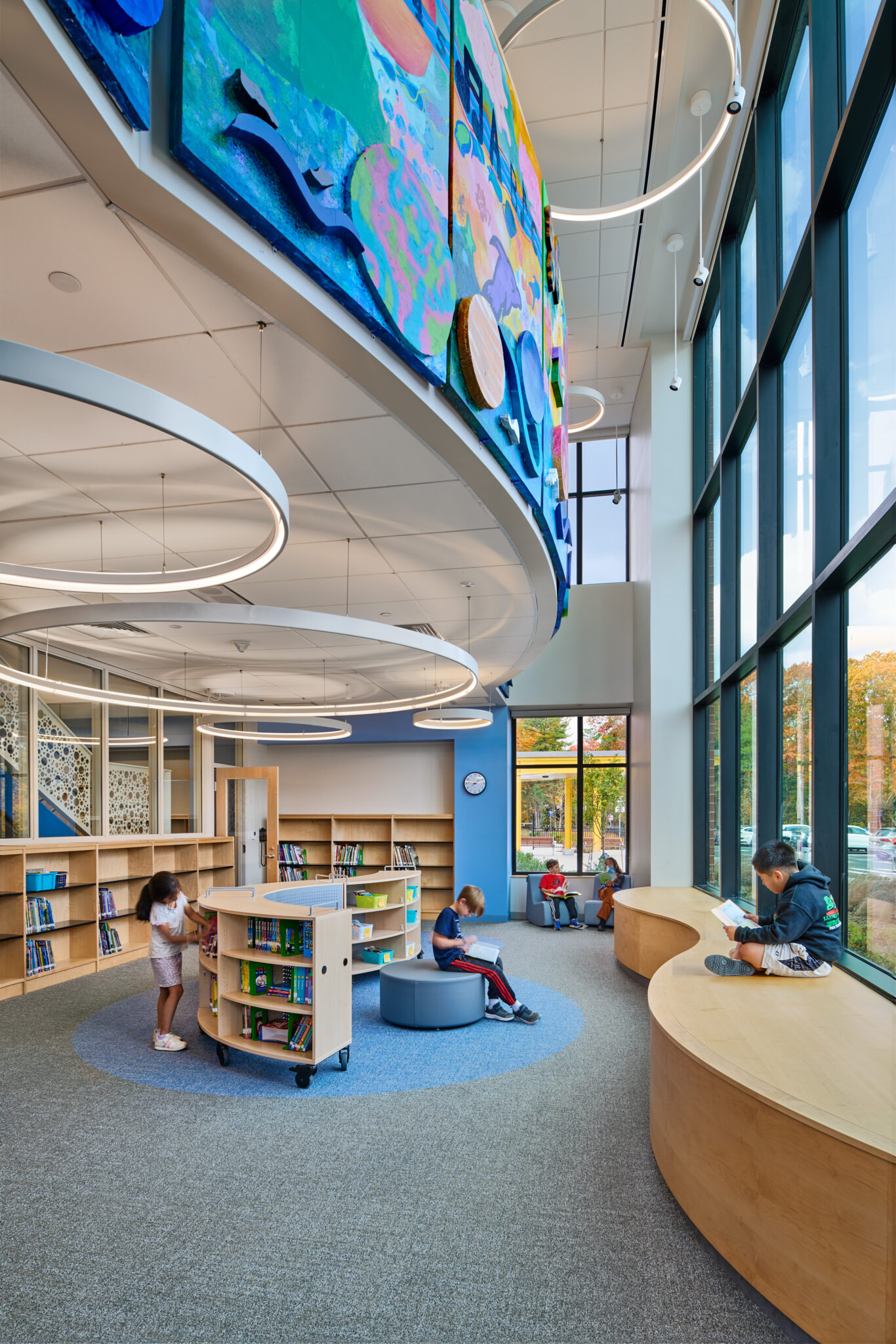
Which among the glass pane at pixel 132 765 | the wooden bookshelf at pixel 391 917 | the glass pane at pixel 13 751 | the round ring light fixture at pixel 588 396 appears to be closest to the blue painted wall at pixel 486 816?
the wooden bookshelf at pixel 391 917

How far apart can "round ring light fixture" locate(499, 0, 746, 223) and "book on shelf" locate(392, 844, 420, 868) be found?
915 cm

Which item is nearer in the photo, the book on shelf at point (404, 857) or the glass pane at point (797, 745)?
the glass pane at point (797, 745)

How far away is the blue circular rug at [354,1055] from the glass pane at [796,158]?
5.78 metres

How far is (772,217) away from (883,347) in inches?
111

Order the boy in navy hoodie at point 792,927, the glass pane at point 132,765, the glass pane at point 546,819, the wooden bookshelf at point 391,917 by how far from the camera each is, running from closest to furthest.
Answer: the boy in navy hoodie at point 792,927 → the wooden bookshelf at point 391,917 → the glass pane at point 132,765 → the glass pane at point 546,819

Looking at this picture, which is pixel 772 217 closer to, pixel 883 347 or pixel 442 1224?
pixel 883 347

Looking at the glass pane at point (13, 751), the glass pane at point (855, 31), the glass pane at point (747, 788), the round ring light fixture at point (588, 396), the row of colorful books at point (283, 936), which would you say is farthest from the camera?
the round ring light fixture at point (588, 396)

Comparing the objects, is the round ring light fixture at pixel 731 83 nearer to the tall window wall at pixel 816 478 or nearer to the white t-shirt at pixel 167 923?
the tall window wall at pixel 816 478

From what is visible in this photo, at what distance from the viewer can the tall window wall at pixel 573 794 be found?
12945 millimetres

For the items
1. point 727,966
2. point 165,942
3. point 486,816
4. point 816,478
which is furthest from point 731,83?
point 486,816

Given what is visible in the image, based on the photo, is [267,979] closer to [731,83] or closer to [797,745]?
[797,745]

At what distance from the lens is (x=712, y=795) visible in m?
9.09

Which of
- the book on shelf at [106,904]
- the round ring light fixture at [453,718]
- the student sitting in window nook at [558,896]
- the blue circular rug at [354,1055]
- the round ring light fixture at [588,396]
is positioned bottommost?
the student sitting in window nook at [558,896]

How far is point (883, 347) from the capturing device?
12.7ft
